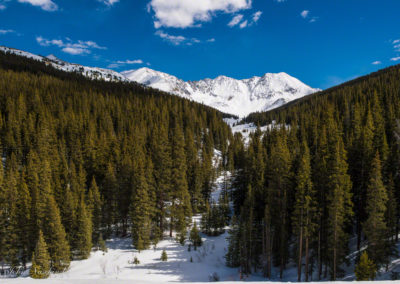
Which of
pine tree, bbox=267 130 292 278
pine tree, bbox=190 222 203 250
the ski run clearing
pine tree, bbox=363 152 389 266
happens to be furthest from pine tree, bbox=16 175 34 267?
pine tree, bbox=363 152 389 266

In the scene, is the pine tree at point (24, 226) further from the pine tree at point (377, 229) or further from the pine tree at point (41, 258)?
the pine tree at point (377, 229)

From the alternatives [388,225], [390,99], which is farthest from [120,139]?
[390,99]

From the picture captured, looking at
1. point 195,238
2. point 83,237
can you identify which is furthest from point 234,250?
point 83,237

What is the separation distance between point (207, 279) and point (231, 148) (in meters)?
62.4

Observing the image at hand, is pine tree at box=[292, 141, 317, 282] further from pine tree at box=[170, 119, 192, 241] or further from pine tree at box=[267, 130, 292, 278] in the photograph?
pine tree at box=[170, 119, 192, 241]

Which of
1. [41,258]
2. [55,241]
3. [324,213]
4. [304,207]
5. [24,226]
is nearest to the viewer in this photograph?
[304,207]

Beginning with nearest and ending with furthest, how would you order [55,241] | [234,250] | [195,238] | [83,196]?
[55,241] < [234,250] < [195,238] < [83,196]

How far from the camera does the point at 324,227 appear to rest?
932 inches

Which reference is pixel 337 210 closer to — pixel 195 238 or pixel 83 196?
pixel 195 238

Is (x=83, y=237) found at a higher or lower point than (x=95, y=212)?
lower

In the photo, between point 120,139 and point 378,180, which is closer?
point 378,180

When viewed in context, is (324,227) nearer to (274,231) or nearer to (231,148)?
(274,231)

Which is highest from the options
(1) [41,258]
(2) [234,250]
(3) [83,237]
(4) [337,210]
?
(4) [337,210]

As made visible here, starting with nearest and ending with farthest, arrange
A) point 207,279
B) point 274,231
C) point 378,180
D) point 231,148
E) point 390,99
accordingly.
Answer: point 378,180 < point 207,279 < point 274,231 < point 390,99 < point 231,148
